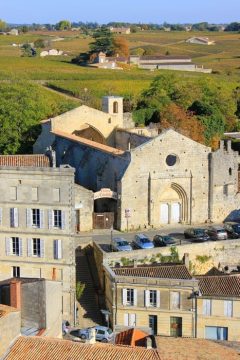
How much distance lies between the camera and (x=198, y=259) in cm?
5016

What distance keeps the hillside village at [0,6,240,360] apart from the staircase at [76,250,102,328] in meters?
0.07

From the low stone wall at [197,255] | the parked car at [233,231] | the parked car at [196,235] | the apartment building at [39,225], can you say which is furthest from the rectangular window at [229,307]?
the parked car at [233,231]

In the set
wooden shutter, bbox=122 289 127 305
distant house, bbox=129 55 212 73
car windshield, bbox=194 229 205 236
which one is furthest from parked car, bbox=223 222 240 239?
distant house, bbox=129 55 212 73

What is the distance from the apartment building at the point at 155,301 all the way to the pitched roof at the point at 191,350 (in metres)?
11.8

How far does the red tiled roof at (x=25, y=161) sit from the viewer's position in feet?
169

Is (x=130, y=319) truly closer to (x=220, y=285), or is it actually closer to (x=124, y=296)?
(x=124, y=296)

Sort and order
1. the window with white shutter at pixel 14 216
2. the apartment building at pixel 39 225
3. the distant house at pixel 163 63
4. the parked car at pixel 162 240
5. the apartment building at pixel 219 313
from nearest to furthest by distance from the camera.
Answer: the apartment building at pixel 219 313
the apartment building at pixel 39 225
the window with white shutter at pixel 14 216
the parked car at pixel 162 240
the distant house at pixel 163 63

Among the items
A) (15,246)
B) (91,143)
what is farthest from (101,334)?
(91,143)

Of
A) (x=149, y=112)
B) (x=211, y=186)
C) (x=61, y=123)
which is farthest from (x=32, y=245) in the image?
(x=149, y=112)

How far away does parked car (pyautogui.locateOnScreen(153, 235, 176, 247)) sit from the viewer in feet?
164

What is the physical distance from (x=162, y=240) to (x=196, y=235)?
2793 millimetres

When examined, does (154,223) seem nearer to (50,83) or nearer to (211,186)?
(211,186)

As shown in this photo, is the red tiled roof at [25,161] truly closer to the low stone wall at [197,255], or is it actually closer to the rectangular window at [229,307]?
the low stone wall at [197,255]

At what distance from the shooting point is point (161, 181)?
2170 inches
